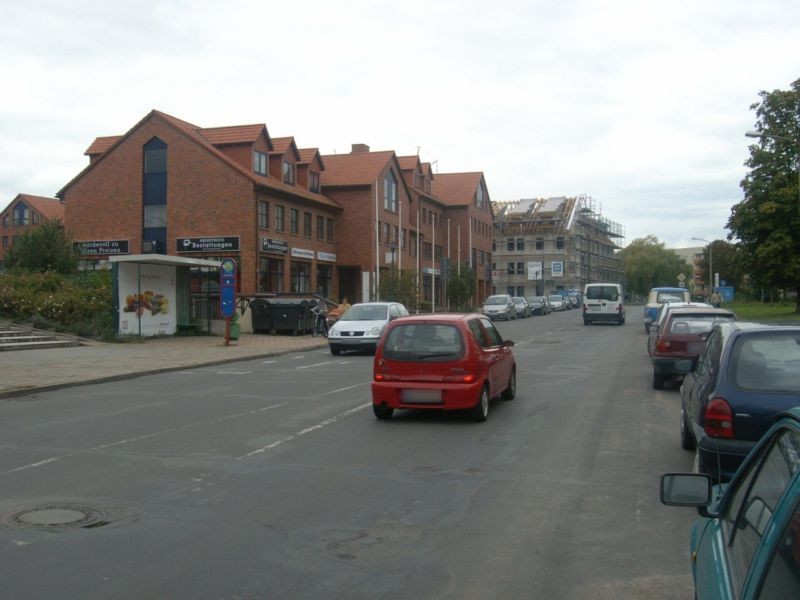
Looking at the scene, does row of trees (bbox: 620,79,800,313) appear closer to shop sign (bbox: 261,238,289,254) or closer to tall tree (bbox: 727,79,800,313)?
tall tree (bbox: 727,79,800,313)

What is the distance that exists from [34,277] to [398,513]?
27755 mm

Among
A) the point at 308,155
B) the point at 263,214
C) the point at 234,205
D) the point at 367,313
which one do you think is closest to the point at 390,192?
the point at 308,155

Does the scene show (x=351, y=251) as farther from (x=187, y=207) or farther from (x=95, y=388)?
(x=95, y=388)

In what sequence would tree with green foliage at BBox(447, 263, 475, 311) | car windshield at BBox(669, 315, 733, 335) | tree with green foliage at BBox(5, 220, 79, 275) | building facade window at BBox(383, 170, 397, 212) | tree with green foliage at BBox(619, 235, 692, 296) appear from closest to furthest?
car windshield at BBox(669, 315, 733, 335) → tree with green foliage at BBox(5, 220, 79, 275) → building facade window at BBox(383, 170, 397, 212) → tree with green foliage at BBox(447, 263, 475, 311) → tree with green foliage at BBox(619, 235, 692, 296)

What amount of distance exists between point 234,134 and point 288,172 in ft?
15.0

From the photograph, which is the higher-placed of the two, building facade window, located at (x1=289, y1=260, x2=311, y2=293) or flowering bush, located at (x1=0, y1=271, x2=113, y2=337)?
building facade window, located at (x1=289, y1=260, x2=311, y2=293)

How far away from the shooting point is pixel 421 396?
11.1 m

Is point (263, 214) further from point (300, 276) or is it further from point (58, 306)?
point (58, 306)

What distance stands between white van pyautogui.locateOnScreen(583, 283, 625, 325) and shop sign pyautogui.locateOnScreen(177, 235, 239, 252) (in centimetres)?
1918

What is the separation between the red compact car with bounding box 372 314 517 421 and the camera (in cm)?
1098

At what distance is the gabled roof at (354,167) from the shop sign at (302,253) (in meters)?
6.33

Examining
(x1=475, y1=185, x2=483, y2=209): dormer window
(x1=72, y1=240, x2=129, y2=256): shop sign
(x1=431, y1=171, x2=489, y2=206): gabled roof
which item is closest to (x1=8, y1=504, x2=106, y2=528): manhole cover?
(x1=72, y1=240, x2=129, y2=256): shop sign

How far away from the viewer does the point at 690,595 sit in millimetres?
4773

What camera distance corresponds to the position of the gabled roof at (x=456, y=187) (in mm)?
76000
